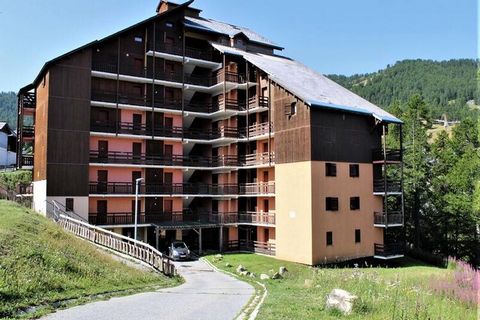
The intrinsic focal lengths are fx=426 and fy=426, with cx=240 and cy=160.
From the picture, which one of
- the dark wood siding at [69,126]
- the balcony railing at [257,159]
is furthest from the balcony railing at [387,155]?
the dark wood siding at [69,126]

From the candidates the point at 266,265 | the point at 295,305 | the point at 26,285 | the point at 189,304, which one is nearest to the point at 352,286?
the point at 295,305

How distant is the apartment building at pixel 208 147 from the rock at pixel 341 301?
2147 cm

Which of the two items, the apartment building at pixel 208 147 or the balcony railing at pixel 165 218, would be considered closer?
the apartment building at pixel 208 147

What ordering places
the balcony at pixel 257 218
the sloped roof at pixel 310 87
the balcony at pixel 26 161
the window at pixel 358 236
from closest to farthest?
the sloped roof at pixel 310 87
the window at pixel 358 236
the balcony at pixel 257 218
the balcony at pixel 26 161

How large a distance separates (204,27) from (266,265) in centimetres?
2681

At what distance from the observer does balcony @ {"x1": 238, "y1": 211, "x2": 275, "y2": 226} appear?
38719 mm

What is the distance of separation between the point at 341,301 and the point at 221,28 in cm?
4223

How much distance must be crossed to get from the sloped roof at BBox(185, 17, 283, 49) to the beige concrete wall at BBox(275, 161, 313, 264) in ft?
60.1

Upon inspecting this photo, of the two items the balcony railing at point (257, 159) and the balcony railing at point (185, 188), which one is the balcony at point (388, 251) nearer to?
the balcony railing at point (185, 188)

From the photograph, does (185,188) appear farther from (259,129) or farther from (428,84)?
(428,84)

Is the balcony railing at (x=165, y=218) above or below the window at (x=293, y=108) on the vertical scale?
below

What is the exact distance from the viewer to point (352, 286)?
623 inches

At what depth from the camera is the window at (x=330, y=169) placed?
35562 millimetres

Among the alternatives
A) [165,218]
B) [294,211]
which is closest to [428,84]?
[294,211]
